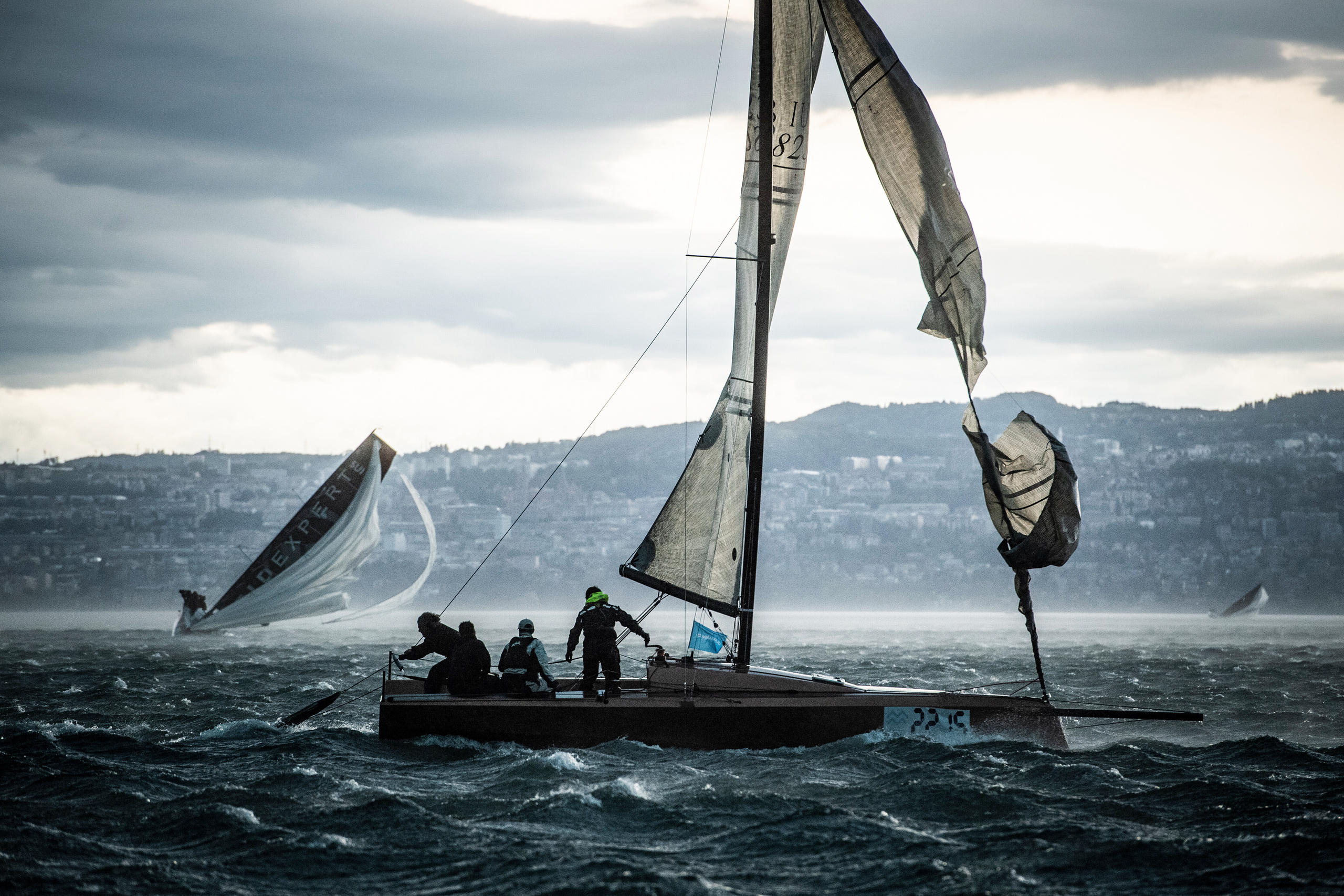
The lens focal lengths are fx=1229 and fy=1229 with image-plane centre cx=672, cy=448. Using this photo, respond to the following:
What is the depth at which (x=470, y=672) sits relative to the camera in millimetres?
15242

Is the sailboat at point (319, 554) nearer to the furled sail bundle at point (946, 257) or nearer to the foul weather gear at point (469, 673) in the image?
the foul weather gear at point (469, 673)

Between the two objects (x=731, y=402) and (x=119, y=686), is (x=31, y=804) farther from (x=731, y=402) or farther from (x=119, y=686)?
(x=119, y=686)

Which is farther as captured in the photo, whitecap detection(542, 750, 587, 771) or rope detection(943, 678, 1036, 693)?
rope detection(943, 678, 1036, 693)

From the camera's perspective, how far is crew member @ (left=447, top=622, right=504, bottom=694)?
1523 centimetres

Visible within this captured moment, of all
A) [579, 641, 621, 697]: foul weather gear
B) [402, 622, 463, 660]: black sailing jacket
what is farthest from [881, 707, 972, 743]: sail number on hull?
[402, 622, 463, 660]: black sailing jacket

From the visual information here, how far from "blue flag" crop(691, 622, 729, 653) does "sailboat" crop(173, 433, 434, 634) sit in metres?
20.1

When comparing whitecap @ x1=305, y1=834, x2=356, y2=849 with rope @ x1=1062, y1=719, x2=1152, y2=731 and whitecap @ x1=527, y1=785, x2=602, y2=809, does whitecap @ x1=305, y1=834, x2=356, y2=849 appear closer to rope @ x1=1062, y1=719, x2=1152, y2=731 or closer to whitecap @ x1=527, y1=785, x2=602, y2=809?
whitecap @ x1=527, y1=785, x2=602, y2=809

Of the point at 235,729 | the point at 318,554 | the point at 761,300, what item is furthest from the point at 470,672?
the point at 318,554

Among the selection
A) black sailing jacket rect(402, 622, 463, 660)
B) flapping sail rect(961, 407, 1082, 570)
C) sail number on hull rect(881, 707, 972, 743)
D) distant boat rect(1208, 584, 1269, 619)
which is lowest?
distant boat rect(1208, 584, 1269, 619)

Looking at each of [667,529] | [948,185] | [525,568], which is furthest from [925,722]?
[525,568]

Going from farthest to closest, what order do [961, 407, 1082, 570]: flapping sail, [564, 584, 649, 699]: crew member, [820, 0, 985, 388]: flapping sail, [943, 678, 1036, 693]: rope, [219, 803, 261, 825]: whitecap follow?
1. [564, 584, 649, 699]: crew member
2. [820, 0, 985, 388]: flapping sail
3. [943, 678, 1036, 693]: rope
4. [961, 407, 1082, 570]: flapping sail
5. [219, 803, 261, 825]: whitecap

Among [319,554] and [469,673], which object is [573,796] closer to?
[469,673]

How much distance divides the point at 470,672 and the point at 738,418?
4831mm

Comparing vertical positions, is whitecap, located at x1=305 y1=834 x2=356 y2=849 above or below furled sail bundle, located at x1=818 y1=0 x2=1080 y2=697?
below
